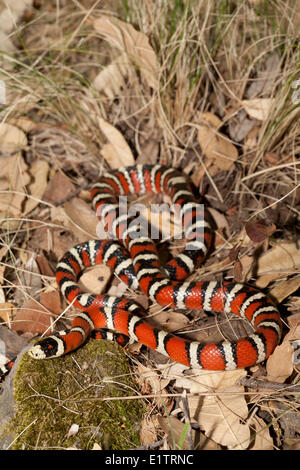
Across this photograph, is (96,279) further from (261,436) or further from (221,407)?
(261,436)

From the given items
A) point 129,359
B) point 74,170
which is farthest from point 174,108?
point 129,359

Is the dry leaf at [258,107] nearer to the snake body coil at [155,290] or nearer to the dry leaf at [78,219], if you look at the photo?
the snake body coil at [155,290]

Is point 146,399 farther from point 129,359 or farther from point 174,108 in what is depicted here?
point 174,108

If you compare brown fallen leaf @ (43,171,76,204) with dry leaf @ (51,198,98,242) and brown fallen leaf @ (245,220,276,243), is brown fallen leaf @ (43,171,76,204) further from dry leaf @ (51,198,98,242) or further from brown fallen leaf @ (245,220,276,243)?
brown fallen leaf @ (245,220,276,243)

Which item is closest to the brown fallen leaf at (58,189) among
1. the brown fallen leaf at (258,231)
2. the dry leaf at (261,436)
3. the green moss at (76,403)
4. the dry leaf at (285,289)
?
the green moss at (76,403)

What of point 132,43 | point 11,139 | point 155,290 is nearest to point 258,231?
point 155,290

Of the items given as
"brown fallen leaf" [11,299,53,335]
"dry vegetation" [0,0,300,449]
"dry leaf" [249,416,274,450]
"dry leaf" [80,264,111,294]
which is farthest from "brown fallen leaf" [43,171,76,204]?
"dry leaf" [249,416,274,450]
